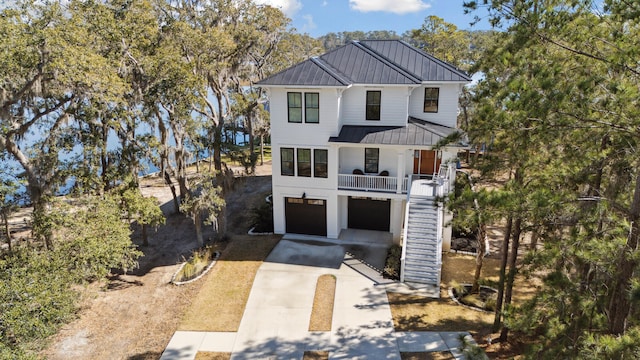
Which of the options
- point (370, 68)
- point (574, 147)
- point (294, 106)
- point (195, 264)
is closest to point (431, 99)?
point (370, 68)

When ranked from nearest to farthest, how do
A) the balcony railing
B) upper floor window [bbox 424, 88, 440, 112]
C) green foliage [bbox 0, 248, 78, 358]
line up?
green foliage [bbox 0, 248, 78, 358] → the balcony railing → upper floor window [bbox 424, 88, 440, 112]

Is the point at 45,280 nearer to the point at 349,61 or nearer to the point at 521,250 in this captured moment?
the point at 349,61

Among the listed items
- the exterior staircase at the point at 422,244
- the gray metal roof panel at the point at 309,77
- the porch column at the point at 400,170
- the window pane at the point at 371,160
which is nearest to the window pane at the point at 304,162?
the window pane at the point at 371,160

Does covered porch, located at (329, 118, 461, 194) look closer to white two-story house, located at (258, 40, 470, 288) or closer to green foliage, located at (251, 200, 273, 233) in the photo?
white two-story house, located at (258, 40, 470, 288)

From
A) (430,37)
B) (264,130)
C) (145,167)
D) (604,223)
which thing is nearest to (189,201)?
(145,167)

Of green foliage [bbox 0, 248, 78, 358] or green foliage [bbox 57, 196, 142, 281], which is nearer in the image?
green foliage [bbox 0, 248, 78, 358]

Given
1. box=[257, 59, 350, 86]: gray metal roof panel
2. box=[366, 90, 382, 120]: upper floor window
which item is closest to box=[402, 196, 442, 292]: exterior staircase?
box=[366, 90, 382, 120]: upper floor window
